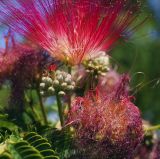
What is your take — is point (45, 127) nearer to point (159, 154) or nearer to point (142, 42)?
point (159, 154)

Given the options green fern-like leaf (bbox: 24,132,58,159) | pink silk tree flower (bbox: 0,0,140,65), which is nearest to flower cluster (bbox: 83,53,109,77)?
pink silk tree flower (bbox: 0,0,140,65)

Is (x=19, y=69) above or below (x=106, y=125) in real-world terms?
above

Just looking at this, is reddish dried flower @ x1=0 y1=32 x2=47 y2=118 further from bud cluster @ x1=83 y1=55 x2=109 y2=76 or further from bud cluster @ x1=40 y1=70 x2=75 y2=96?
bud cluster @ x1=83 y1=55 x2=109 y2=76

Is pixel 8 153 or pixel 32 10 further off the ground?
pixel 32 10

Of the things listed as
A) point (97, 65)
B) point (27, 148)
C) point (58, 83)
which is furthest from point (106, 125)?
point (97, 65)

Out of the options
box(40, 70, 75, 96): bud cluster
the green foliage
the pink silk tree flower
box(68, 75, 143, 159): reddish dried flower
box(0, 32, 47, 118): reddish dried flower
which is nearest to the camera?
the green foliage

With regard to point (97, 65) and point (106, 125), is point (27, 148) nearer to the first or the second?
point (106, 125)

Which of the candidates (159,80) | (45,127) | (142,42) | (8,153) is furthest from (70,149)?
(142,42)
